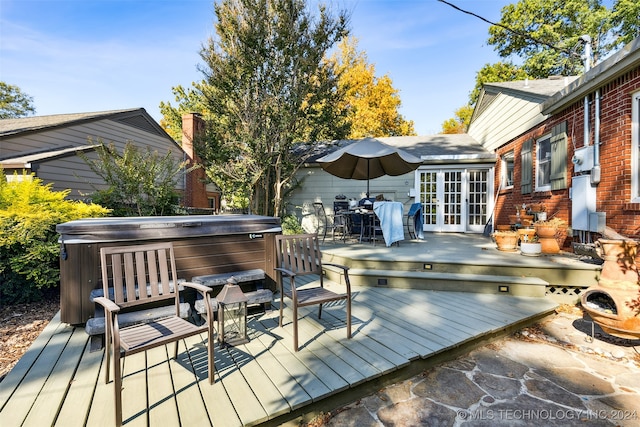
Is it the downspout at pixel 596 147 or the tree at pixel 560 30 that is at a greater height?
the tree at pixel 560 30

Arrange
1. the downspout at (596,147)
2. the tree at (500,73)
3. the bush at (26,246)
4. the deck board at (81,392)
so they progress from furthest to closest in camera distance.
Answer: the tree at (500,73), the downspout at (596,147), the bush at (26,246), the deck board at (81,392)

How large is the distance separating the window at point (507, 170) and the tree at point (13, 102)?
32508 millimetres

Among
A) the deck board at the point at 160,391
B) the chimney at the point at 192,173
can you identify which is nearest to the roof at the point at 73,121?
the chimney at the point at 192,173

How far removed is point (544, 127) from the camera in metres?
5.85

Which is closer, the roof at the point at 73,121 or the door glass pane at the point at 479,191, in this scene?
the roof at the point at 73,121

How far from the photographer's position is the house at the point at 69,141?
264 inches

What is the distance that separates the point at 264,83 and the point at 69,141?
18.1 feet

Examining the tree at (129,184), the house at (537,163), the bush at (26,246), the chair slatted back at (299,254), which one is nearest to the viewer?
the chair slatted back at (299,254)

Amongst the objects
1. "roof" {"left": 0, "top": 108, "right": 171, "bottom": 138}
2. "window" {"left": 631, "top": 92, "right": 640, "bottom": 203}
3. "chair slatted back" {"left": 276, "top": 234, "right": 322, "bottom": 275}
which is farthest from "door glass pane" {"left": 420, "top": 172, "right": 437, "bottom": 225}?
"roof" {"left": 0, "top": 108, "right": 171, "bottom": 138}

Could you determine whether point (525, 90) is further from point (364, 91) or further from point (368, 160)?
point (364, 91)

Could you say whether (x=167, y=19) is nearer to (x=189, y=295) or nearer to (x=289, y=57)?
(x=289, y=57)

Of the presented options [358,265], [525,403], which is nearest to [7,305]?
[358,265]

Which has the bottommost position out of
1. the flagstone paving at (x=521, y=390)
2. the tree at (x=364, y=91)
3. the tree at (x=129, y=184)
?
the flagstone paving at (x=521, y=390)

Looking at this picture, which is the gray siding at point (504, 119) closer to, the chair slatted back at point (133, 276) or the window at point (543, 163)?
the window at point (543, 163)
